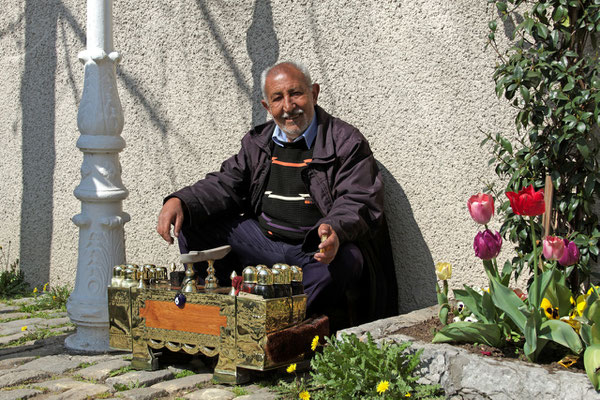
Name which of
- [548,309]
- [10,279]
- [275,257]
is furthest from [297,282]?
[10,279]

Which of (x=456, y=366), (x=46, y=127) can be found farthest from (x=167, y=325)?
(x=46, y=127)

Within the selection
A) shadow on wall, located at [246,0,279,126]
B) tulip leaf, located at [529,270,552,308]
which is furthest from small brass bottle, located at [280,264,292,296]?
shadow on wall, located at [246,0,279,126]

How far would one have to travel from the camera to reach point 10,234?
649 cm

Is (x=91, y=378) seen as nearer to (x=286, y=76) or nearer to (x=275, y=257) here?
(x=275, y=257)

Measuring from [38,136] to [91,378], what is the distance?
3.30 m

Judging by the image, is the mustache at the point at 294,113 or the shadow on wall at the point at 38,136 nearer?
the mustache at the point at 294,113

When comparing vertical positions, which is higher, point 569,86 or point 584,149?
point 569,86

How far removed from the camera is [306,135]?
3.84m

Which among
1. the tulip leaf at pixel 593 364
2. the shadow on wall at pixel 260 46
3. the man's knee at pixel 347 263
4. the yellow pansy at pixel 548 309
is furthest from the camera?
the shadow on wall at pixel 260 46

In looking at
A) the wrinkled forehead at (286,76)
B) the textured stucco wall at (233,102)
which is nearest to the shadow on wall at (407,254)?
the textured stucco wall at (233,102)

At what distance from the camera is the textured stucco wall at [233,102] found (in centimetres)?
377

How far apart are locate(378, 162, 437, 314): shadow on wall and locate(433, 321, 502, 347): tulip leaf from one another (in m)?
1.11

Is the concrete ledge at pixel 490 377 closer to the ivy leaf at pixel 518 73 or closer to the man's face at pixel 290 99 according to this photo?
the ivy leaf at pixel 518 73

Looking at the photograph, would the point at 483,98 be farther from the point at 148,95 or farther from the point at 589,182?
the point at 148,95
